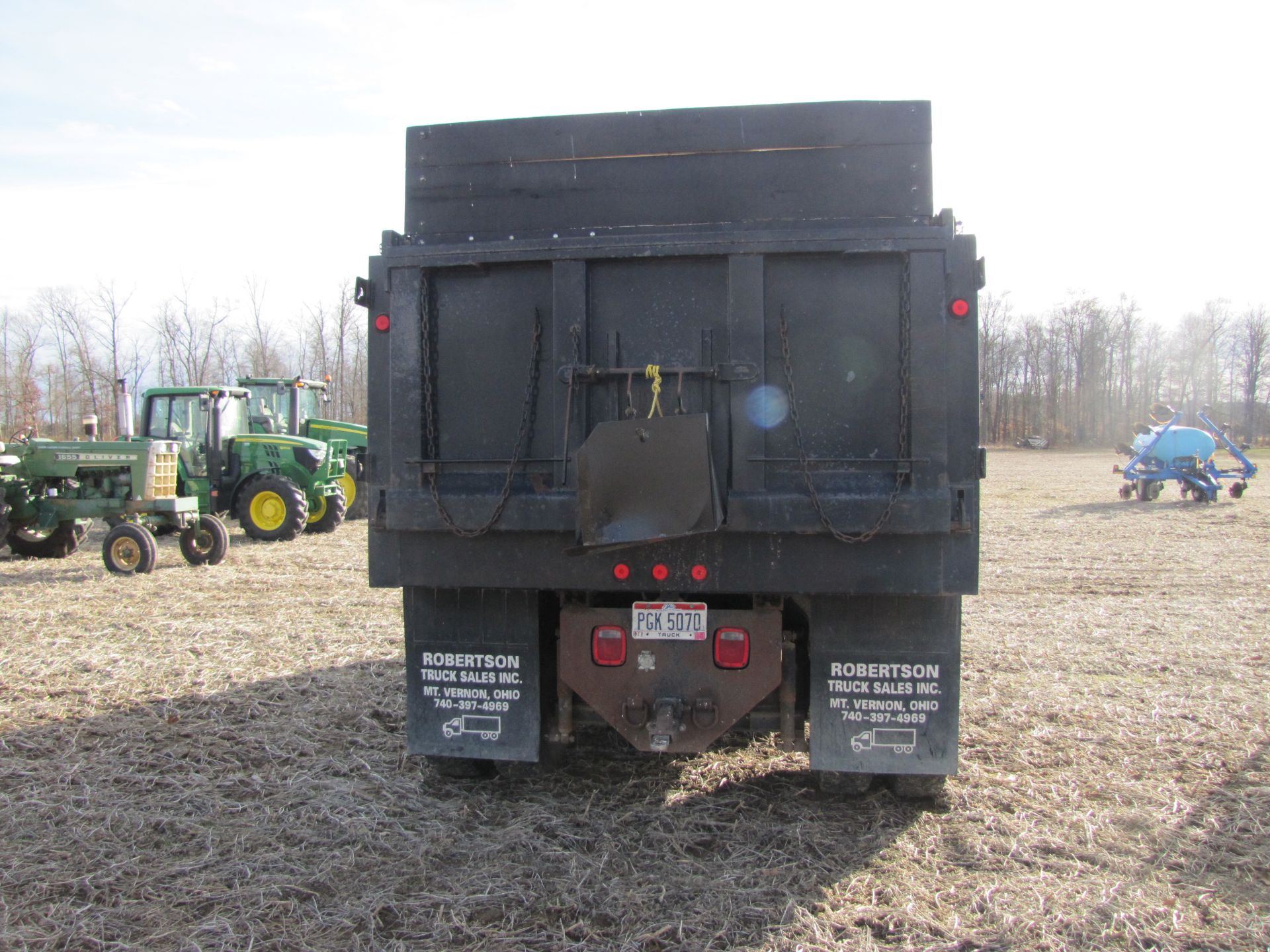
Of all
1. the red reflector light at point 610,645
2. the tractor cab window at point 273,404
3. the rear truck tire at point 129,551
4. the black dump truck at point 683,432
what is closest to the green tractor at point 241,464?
the tractor cab window at point 273,404

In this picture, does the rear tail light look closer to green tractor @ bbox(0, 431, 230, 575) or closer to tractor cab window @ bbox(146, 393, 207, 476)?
green tractor @ bbox(0, 431, 230, 575)

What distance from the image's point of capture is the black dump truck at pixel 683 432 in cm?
329

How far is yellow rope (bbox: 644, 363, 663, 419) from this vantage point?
3457 mm

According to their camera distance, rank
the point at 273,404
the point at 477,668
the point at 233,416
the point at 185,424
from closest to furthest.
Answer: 1. the point at 477,668
2. the point at 185,424
3. the point at 233,416
4. the point at 273,404

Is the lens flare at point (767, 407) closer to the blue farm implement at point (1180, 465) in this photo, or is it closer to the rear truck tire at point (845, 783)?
the rear truck tire at point (845, 783)

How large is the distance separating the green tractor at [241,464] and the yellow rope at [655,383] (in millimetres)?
11490

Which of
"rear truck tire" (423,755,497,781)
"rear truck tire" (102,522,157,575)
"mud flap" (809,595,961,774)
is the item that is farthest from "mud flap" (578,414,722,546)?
"rear truck tire" (102,522,157,575)

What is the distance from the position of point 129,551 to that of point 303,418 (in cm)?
717

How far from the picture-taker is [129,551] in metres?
10.8

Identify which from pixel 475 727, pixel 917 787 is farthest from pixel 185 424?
pixel 917 787

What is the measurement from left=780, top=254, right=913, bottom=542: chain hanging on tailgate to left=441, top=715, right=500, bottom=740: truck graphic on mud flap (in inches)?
65.2

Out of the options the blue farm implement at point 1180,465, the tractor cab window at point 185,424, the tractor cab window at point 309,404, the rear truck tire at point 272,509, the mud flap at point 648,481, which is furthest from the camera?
the blue farm implement at point 1180,465

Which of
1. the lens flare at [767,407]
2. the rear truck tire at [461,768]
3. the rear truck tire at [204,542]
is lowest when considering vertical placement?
the rear truck tire at [461,768]

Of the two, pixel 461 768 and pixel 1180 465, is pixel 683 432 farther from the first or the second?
pixel 1180 465
